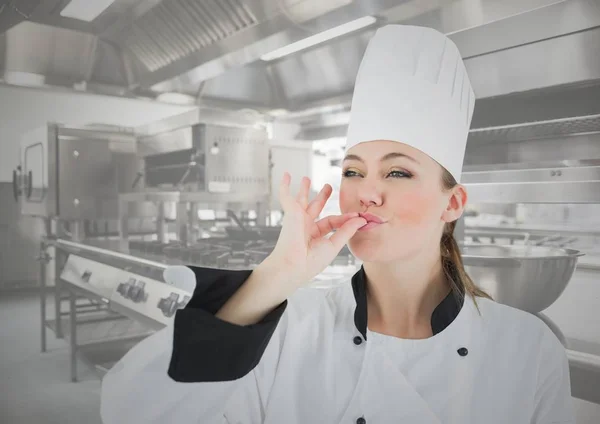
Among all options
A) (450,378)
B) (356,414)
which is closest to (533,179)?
(450,378)

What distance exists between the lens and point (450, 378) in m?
0.80

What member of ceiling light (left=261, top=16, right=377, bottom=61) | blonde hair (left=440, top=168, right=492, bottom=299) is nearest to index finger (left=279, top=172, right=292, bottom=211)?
blonde hair (left=440, top=168, right=492, bottom=299)

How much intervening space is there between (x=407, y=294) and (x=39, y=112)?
1.20 metres

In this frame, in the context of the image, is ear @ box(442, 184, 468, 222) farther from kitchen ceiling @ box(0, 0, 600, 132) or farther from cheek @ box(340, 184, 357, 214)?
kitchen ceiling @ box(0, 0, 600, 132)

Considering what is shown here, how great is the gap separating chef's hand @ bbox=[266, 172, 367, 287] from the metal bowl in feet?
1.80

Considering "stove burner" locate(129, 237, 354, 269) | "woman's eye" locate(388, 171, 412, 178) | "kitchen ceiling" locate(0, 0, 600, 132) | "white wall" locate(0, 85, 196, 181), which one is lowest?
"stove burner" locate(129, 237, 354, 269)

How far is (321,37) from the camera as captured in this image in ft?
4.31

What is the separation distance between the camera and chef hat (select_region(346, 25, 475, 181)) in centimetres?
76

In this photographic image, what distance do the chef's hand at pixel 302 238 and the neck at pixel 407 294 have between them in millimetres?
201

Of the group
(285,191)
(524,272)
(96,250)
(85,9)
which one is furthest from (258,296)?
(85,9)

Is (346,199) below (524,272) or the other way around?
the other way around

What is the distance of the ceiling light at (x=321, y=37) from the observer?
122cm

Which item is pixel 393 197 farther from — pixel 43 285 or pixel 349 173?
pixel 43 285

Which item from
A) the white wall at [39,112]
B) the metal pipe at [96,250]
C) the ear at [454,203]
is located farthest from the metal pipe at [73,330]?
the ear at [454,203]
